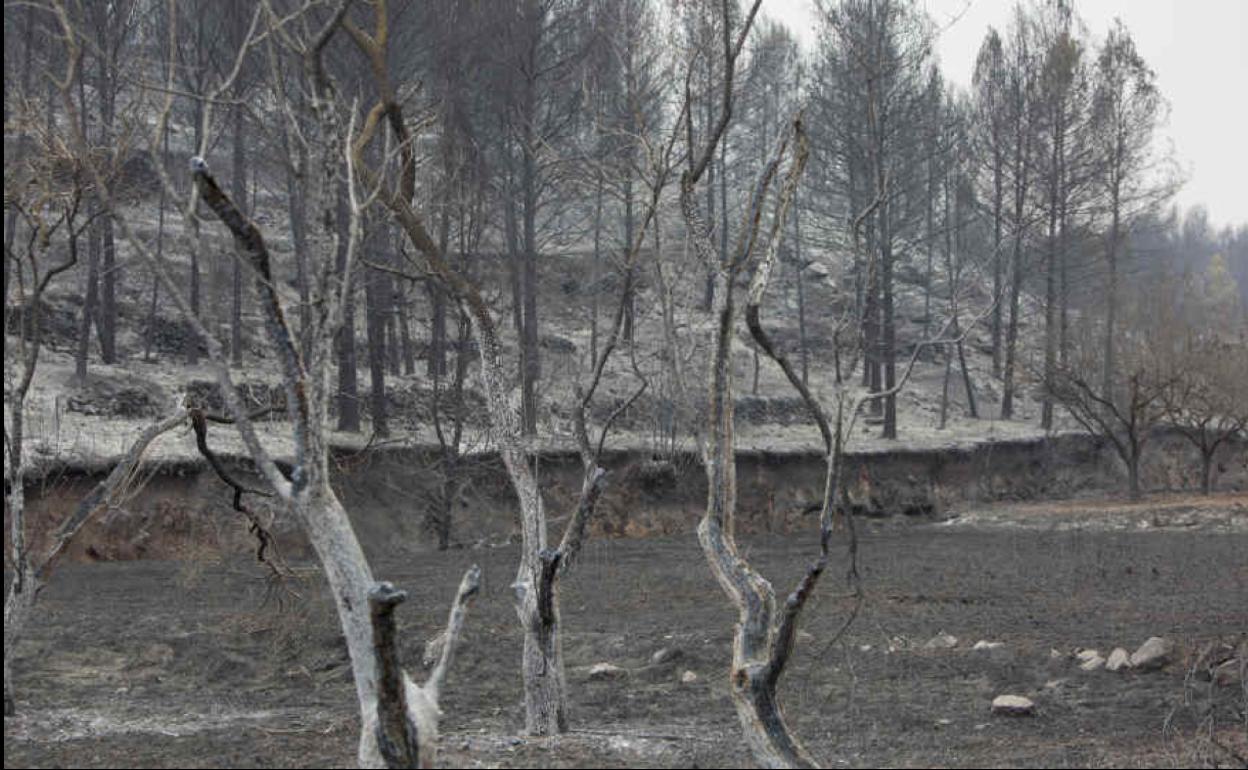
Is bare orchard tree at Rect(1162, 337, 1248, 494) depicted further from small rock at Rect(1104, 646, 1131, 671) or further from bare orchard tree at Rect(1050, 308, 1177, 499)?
small rock at Rect(1104, 646, 1131, 671)

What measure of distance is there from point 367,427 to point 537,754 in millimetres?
19618

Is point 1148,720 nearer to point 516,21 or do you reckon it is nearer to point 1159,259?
point 516,21

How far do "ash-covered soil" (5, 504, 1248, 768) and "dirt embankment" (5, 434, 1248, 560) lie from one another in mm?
1249

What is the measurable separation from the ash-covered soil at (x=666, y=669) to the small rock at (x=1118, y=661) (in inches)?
4.0

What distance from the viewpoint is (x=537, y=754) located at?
276 inches

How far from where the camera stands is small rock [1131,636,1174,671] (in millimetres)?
10219

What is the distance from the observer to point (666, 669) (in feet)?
37.6

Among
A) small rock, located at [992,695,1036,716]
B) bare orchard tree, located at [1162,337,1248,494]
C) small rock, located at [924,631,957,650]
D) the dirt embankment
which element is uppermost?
bare orchard tree, located at [1162,337,1248,494]

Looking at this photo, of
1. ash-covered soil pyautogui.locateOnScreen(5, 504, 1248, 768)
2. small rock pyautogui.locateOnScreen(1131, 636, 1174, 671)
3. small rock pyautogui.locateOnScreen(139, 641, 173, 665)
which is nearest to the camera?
ash-covered soil pyautogui.locateOnScreen(5, 504, 1248, 768)

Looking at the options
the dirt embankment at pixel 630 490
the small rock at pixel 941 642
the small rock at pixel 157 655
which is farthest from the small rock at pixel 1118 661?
the small rock at pixel 157 655

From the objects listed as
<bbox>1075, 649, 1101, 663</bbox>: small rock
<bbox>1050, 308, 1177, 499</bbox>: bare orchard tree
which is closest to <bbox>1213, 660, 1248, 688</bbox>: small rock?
<bbox>1075, 649, 1101, 663</bbox>: small rock

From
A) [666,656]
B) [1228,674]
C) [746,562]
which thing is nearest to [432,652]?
[666,656]

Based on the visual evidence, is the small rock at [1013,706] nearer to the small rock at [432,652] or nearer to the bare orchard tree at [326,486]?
the small rock at [432,652]

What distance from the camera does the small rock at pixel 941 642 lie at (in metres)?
11.6
